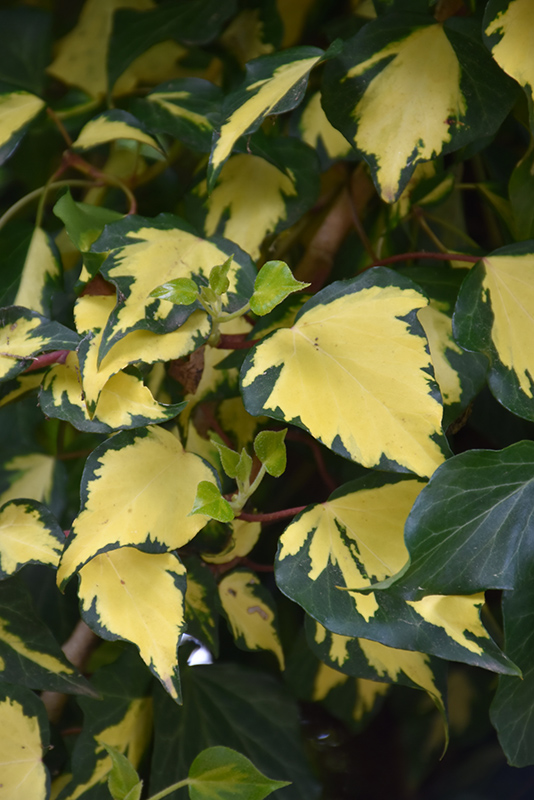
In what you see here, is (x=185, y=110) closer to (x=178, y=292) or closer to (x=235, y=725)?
(x=178, y=292)

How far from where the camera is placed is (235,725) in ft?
1.72

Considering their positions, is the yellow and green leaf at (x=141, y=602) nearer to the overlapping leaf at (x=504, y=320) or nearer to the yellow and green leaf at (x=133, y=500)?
the yellow and green leaf at (x=133, y=500)

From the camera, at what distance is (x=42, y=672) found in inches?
16.4

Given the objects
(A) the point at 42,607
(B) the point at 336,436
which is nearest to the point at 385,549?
(B) the point at 336,436

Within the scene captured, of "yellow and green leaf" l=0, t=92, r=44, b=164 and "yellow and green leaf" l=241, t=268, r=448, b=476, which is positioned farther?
"yellow and green leaf" l=0, t=92, r=44, b=164

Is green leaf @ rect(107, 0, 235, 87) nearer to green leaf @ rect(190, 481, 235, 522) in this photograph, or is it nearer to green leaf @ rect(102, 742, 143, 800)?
green leaf @ rect(190, 481, 235, 522)

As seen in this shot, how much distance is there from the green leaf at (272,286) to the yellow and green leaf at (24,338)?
0.11 metres

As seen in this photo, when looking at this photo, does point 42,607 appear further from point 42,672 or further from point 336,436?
point 336,436

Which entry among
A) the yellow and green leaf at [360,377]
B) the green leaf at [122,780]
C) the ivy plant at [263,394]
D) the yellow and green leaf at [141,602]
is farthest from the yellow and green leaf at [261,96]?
the green leaf at [122,780]

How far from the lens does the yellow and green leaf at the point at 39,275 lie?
1.53 feet

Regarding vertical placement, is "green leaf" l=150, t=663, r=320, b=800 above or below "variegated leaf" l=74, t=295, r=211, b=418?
below

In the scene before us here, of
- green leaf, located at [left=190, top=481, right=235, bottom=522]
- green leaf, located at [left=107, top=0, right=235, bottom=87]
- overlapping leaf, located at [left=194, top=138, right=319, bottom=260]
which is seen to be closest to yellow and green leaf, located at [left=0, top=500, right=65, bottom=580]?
green leaf, located at [left=190, top=481, right=235, bottom=522]

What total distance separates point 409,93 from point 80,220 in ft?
0.75

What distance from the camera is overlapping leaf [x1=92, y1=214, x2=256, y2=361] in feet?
1.21
